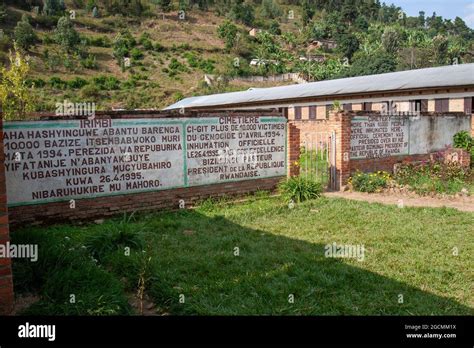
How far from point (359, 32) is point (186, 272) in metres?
122

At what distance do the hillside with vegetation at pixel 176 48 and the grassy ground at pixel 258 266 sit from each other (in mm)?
39306

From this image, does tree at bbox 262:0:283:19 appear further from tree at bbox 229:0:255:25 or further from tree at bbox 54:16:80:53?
tree at bbox 54:16:80:53

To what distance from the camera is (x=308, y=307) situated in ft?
14.9

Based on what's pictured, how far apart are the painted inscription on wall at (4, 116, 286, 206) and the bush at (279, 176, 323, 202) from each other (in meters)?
0.64

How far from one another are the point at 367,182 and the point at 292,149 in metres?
2.38

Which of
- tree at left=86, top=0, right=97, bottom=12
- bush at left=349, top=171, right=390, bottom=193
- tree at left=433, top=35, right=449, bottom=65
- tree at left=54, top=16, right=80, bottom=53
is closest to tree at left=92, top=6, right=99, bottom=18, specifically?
tree at left=86, top=0, right=97, bottom=12

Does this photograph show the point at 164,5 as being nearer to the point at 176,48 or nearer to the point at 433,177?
the point at 176,48

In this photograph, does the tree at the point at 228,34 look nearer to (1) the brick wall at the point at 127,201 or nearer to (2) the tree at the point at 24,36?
(2) the tree at the point at 24,36

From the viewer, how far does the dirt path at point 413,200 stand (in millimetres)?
9889

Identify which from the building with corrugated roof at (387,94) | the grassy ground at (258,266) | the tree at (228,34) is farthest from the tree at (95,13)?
the grassy ground at (258,266)

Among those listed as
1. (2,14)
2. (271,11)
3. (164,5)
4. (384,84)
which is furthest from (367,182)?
(271,11)

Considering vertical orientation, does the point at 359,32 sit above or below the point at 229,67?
above

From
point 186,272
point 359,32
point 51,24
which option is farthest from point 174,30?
point 186,272
